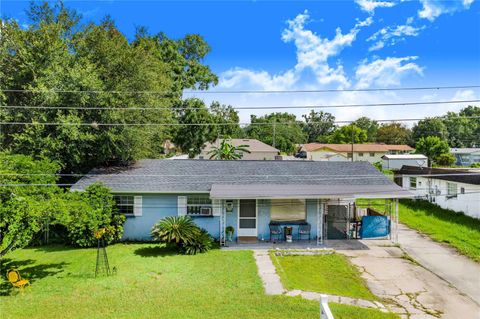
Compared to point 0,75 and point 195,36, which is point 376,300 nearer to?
point 0,75

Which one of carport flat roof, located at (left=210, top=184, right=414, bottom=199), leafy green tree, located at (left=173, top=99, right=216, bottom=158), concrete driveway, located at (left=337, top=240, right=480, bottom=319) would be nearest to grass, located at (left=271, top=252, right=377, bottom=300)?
concrete driveway, located at (left=337, top=240, right=480, bottom=319)

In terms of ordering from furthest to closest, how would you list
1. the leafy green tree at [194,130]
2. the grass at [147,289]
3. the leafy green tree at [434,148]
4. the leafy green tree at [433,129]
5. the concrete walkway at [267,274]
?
the leafy green tree at [433,129] < the leafy green tree at [434,148] < the leafy green tree at [194,130] < the concrete walkway at [267,274] < the grass at [147,289]

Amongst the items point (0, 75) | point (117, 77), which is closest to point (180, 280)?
point (117, 77)

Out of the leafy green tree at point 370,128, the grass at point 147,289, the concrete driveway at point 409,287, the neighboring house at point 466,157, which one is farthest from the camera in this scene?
the leafy green tree at point 370,128

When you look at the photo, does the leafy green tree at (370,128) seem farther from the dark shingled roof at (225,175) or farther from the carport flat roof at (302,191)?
the carport flat roof at (302,191)

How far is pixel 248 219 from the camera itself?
1603 cm

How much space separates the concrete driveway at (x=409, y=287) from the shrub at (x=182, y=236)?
596cm

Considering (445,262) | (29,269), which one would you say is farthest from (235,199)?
(445,262)

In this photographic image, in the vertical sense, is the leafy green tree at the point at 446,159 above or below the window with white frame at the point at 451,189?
above

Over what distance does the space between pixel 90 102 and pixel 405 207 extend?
21.9 meters

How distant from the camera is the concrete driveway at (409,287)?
8938 mm

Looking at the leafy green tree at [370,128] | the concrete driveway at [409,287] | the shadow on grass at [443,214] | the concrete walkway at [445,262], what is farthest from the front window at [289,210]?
the leafy green tree at [370,128]

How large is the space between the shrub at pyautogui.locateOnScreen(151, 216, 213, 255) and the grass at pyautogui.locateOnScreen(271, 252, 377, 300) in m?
3.09

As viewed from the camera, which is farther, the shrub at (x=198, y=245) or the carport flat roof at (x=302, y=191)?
the carport flat roof at (x=302, y=191)
